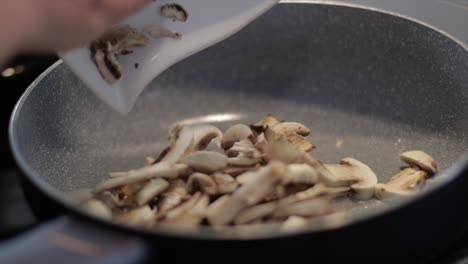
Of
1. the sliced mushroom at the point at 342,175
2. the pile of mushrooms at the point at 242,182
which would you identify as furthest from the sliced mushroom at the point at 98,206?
the sliced mushroom at the point at 342,175

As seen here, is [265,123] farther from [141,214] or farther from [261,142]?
[141,214]

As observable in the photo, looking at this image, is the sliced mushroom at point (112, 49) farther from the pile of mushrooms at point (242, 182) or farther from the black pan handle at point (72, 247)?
the black pan handle at point (72, 247)

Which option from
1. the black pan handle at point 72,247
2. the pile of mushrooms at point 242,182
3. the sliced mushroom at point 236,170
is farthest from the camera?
the sliced mushroom at point 236,170

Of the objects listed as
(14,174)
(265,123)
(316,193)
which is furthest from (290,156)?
(14,174)

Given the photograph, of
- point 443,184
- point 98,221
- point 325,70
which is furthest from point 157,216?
point 325,70

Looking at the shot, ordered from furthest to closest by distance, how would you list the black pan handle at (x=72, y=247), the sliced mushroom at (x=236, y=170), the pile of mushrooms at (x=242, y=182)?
the sliced mushroom at (x=236, y=170) < the pile of mushrooms at (x=242, y=182) < the black pan handle at (x=72, y=247)

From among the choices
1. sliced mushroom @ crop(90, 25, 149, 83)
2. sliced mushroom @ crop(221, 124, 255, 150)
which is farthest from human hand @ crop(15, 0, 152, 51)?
sliced mushroom @ crop(221, 124, 255, 150)
